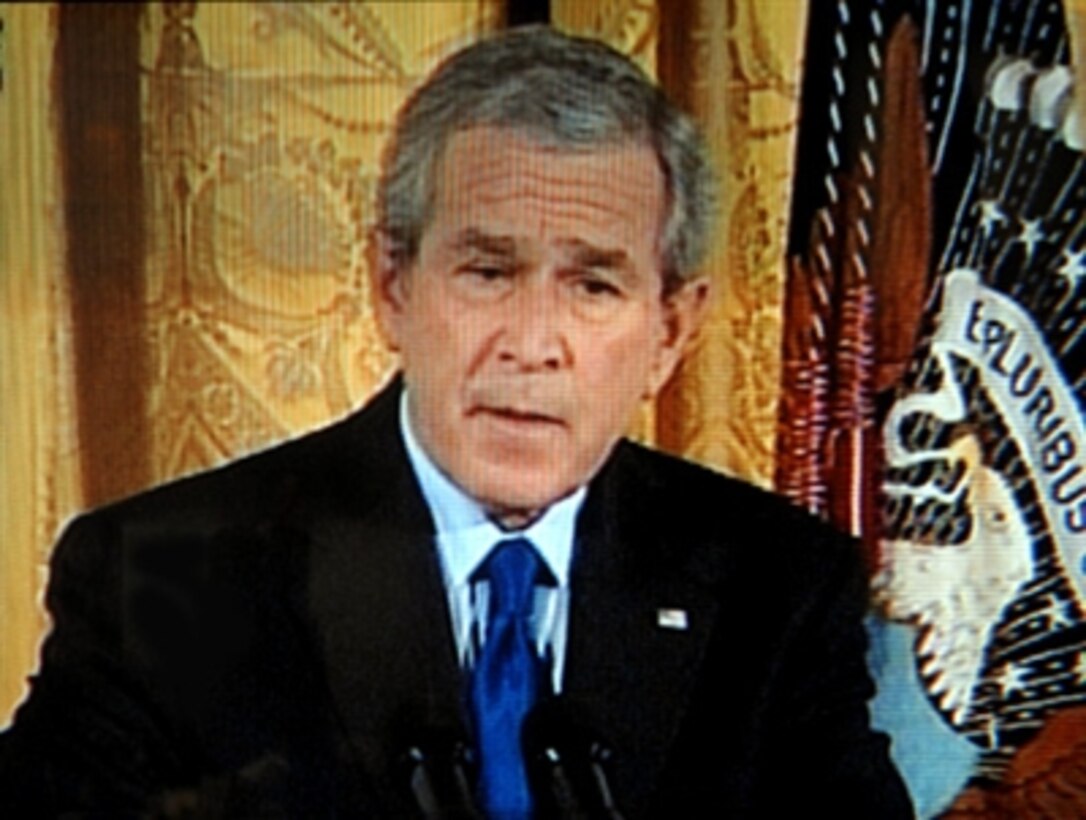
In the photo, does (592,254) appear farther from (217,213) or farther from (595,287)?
(217,213)

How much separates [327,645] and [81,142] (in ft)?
1.30

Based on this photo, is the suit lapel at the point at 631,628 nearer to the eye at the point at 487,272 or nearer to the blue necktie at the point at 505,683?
the blue necktie at the point at 505,683

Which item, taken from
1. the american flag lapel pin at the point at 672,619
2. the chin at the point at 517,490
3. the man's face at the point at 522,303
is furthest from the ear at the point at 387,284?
the american flag lapel pin at the point at 672,619

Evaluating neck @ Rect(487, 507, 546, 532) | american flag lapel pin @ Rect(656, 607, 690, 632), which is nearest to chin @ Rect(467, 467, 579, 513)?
neck @ Rect(487, 507, 546, 532)

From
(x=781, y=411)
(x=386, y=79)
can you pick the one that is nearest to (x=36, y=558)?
(x=386, y=79)

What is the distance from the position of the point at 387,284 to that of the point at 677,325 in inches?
8.3

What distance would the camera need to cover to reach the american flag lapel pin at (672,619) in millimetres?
1412

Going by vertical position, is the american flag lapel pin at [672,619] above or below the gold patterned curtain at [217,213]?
below

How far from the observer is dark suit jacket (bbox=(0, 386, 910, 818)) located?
54.2 inches

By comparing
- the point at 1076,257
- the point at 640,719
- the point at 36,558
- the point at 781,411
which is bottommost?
the point at 640,719

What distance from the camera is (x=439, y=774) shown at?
4.57 feet

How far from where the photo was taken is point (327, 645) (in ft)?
4.54

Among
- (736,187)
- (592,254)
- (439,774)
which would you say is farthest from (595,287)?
(439,774)

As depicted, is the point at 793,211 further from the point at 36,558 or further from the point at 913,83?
the point at 36,558
